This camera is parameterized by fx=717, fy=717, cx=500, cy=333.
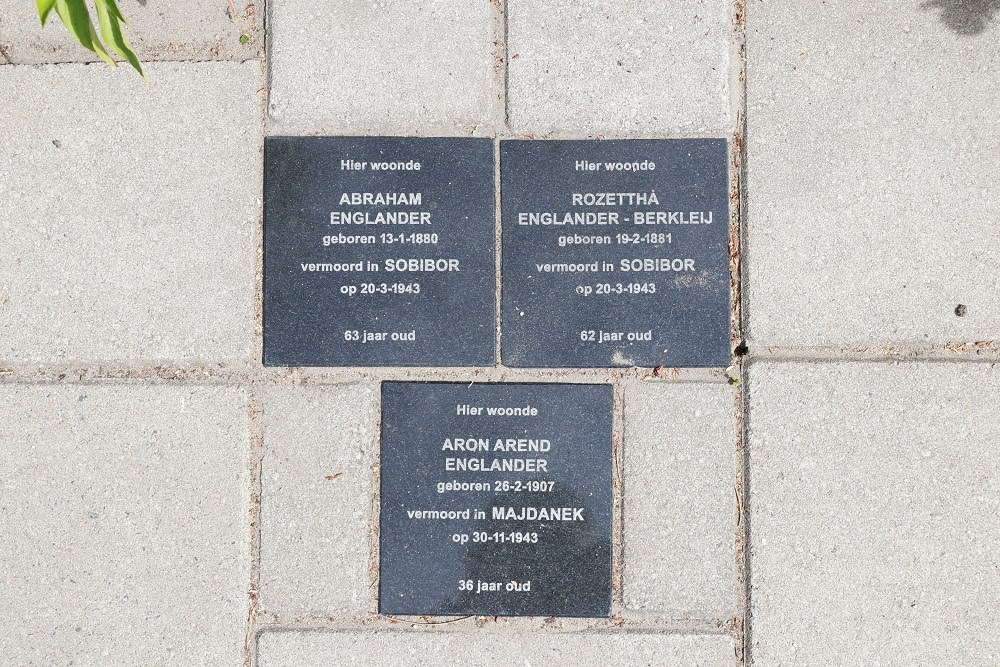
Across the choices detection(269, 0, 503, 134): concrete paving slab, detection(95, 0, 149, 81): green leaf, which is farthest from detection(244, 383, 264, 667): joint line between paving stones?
detection(95, 0, 149, 81): green leaf

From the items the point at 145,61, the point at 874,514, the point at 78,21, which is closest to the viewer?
the point at 78,21

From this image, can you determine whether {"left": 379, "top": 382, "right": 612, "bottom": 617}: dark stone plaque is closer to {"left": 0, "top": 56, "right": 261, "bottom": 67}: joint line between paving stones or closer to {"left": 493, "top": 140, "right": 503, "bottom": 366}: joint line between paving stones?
{"left": 493, "top": 140, "right": 503, "bottom": 366}: joint line between paving stones

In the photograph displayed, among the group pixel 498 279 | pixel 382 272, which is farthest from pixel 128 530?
pixel 498 279

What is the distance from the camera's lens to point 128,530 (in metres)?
2.42

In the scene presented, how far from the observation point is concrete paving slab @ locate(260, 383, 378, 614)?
241cm

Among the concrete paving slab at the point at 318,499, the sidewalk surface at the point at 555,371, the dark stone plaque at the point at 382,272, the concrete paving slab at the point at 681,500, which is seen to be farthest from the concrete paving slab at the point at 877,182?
the concrete paving slab at the point at 318,499

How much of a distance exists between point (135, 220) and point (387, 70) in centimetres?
101

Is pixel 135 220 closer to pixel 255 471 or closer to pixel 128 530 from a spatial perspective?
pixel 255 471

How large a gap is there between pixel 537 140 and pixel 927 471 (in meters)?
1.72

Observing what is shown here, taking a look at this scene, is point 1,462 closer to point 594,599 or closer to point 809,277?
point 594,599

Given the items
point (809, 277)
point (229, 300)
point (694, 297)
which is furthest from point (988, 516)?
point (229, 300)

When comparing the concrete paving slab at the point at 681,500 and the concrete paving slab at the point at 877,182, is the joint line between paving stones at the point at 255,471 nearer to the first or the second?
the concrete paving slab at the point at 681,500

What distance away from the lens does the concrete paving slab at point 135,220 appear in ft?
8.02

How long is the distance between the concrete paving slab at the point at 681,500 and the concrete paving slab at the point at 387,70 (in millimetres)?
1157
